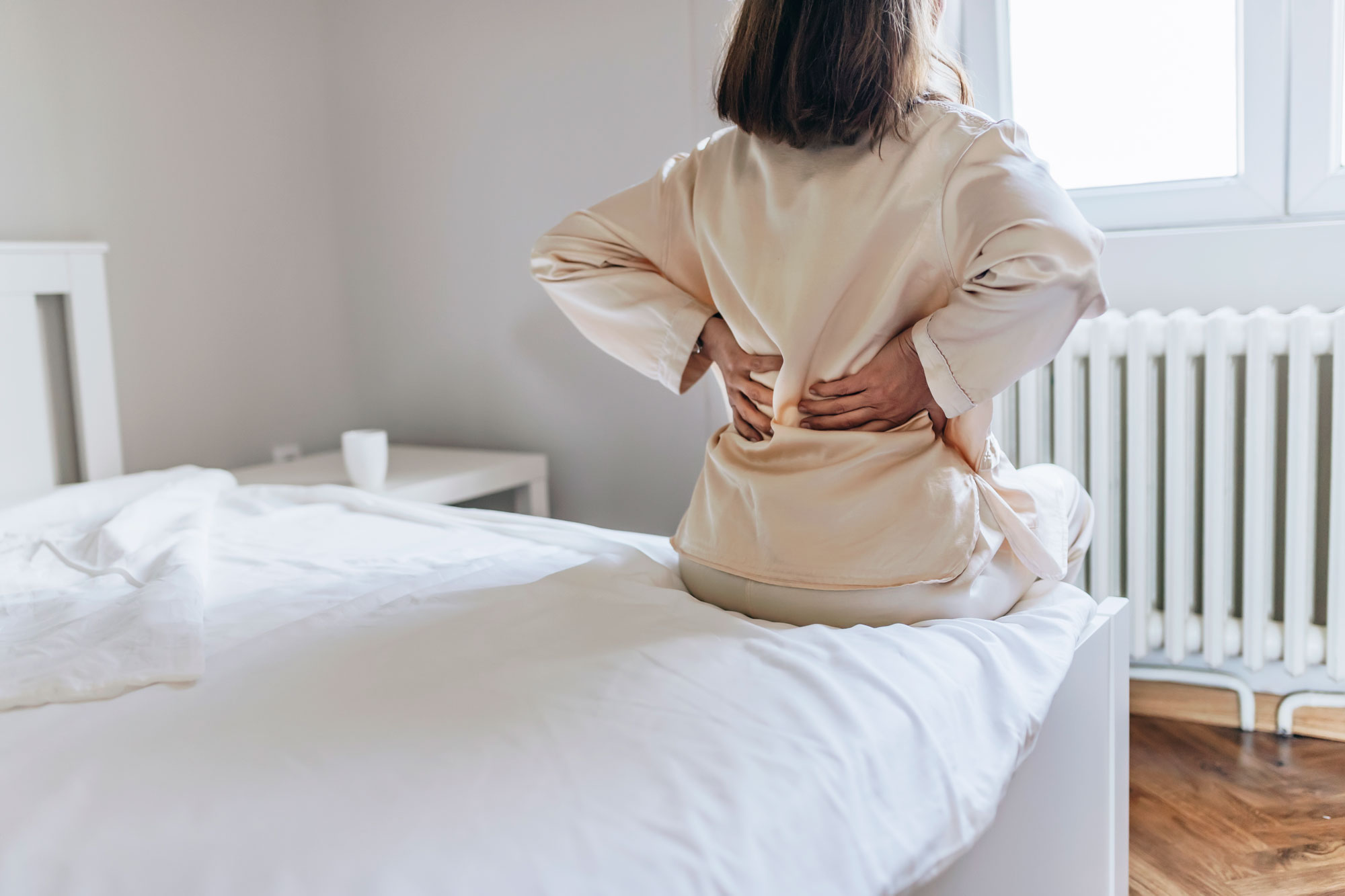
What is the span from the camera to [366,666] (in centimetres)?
84

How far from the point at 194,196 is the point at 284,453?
2.02 feet

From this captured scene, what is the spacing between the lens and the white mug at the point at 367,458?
197 centimetres

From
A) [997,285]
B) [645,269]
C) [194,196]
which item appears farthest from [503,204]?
[997,285]

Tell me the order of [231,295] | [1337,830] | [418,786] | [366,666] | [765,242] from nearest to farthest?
[418,786] → [366,666] → [765,242] → [1337,830] → [231,295]

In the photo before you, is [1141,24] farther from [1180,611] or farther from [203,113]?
[203,113]

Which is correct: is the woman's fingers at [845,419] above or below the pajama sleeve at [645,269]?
below

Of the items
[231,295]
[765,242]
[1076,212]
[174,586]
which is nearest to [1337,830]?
[1076,212]

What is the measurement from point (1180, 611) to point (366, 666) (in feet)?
4.67

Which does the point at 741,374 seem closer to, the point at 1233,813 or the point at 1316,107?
the point at 1233,813

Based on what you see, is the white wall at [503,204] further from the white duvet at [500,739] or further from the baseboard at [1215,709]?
the white duvet at [500,739]

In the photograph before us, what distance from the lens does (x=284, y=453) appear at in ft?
8.20

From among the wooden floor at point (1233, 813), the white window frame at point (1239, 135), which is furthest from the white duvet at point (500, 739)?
the white window frame at point (1239, 135)

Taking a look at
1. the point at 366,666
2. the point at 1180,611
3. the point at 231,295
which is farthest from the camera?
the point at 231,295

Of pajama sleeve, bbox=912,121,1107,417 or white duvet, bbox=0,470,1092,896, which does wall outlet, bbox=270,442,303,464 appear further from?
pajama sleeve, bbox=912,121,1107,417
